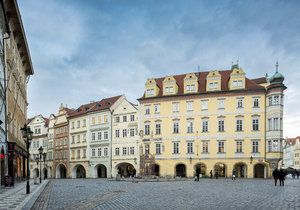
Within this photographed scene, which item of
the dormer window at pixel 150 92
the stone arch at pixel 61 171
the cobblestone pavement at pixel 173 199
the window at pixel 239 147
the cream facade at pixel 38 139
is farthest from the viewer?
the cream facade at pixel 38 139

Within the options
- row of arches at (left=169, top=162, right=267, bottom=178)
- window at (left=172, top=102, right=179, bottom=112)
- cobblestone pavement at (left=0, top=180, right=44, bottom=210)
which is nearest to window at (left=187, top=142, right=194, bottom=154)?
row of arches at (left=169, top=162, right=267, bottom=178)

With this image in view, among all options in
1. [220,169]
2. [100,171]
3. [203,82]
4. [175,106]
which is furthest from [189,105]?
[100,171]

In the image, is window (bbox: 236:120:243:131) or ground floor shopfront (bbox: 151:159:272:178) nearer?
ground floor shopfront (bbox: 151:159:272:178)

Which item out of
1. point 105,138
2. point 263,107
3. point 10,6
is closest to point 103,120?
point 105,138

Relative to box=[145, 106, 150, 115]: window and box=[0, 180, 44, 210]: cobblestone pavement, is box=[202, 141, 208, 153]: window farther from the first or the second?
box=[0, 180, 44, 210]: cobblestone pavement

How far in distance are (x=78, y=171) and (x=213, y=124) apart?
32337mm

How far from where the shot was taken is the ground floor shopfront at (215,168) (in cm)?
5150

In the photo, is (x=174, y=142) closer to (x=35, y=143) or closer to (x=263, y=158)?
(x=263, y=158)

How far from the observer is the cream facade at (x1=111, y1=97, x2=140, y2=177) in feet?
195

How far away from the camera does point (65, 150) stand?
240 feet

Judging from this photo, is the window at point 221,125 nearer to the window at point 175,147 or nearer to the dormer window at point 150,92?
the window at point 175,147


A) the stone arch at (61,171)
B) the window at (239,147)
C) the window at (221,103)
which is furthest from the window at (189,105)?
the stone arch at (61,171)

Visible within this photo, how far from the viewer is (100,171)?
6694 cm

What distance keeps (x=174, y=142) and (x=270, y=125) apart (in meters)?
15.3
